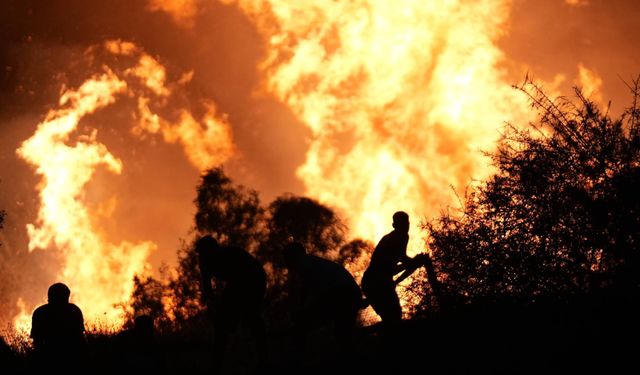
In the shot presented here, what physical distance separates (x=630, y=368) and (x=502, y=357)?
1215 mm

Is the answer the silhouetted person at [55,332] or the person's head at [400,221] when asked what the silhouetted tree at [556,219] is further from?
the silhouetted person at [55,332]

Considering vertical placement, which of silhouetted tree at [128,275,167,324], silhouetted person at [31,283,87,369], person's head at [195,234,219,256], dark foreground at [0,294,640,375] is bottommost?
dark foreground at [0,294,640,375]

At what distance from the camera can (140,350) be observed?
6062 mm

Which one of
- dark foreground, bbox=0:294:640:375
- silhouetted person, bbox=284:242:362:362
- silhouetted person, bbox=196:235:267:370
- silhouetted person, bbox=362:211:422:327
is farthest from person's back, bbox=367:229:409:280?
silhouetted person, bbox=196:235:267:370

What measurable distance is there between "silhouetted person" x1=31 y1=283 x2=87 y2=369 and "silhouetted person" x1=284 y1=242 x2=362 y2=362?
2.78 meters

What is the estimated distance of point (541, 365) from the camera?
16.4 ft

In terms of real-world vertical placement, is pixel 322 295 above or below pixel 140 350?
above

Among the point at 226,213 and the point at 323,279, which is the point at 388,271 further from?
the point at 226,213

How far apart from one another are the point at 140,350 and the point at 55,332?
108 cm

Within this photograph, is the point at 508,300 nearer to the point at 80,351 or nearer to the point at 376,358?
the point at 376,358

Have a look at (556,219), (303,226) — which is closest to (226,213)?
(303,226)

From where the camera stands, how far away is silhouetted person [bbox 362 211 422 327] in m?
6.33

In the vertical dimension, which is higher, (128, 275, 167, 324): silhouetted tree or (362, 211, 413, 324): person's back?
(128, 275, 167, 324): silhouetted tree

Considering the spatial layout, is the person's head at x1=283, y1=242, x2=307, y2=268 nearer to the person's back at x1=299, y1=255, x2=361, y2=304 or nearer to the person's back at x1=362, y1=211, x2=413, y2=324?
the person's back at x1=299, y1=255, x2=361, y2=304
